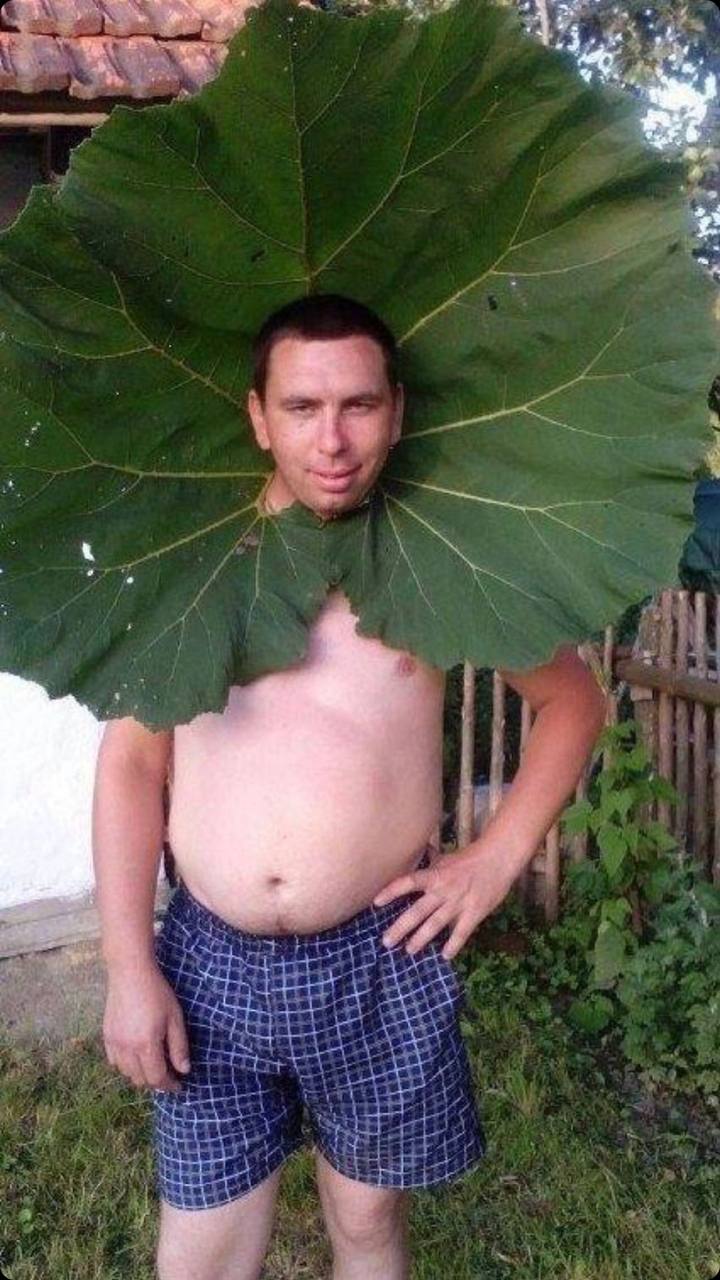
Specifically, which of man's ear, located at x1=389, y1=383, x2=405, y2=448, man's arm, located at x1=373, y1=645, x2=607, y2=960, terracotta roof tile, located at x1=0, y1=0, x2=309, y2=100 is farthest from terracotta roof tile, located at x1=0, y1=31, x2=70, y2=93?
man's arm, located at x1=373, y1=645, x2=607, y2=960

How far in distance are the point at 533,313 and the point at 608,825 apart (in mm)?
2079

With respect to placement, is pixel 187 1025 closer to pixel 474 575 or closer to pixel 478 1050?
pixel 474 575

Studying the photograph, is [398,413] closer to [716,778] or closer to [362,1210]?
[362,1210]

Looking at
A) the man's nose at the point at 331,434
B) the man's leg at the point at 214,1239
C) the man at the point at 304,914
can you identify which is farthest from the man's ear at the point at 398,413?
the man's leg at the point at 214,1239

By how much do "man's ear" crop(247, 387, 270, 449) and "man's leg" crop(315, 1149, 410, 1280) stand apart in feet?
3.92

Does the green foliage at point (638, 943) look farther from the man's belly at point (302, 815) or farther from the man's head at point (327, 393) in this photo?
the man's head at point (327, 393)

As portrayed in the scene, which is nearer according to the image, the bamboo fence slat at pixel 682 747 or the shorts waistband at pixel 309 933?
the shorts waistband at pixel 309 933

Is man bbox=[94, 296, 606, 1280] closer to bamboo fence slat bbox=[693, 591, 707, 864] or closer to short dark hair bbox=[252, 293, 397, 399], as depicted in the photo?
short dark hair bbox=[252, 293, 397, 399]

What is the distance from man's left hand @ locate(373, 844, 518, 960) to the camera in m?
1.71

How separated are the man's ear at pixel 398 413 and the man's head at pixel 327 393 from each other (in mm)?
12

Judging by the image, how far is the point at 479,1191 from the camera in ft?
8.68

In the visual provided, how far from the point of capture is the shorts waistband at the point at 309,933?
173 centimetres

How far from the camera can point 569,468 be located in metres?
1.56

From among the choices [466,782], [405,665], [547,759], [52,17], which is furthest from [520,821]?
[52,17]
